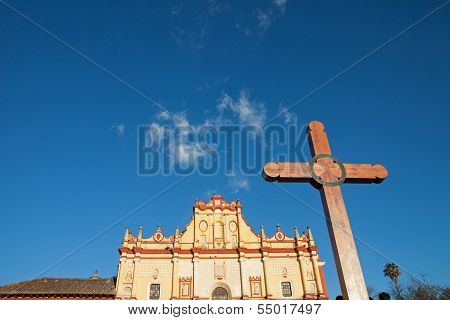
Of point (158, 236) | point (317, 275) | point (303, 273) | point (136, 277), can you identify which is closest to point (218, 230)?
point (158, 236)

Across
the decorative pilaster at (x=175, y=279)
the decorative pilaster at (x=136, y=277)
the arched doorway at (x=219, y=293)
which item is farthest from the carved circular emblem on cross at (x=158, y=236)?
the arched doorway at (x=219, y=293)

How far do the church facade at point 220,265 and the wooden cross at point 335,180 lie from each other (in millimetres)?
23088

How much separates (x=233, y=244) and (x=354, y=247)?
2585cm

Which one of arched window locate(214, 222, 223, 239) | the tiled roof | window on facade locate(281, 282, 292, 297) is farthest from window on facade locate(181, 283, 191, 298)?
window on facade locate(281, 282, 292, 297)

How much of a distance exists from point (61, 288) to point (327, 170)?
27926mm

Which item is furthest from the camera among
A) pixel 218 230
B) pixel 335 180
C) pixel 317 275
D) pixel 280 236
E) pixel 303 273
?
pixel 218 230

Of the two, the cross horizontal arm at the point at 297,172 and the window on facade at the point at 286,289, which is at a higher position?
the window on facade at the point at 286,289

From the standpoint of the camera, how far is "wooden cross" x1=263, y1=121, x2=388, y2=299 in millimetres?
3814

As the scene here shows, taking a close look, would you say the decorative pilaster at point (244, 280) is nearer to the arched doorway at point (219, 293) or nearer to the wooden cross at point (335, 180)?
the arched doorway at point (219, 293)

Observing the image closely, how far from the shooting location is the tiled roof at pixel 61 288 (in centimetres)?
2480

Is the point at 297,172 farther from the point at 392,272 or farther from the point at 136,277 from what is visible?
the point at 392,272

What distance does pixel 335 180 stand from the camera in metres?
4.62
